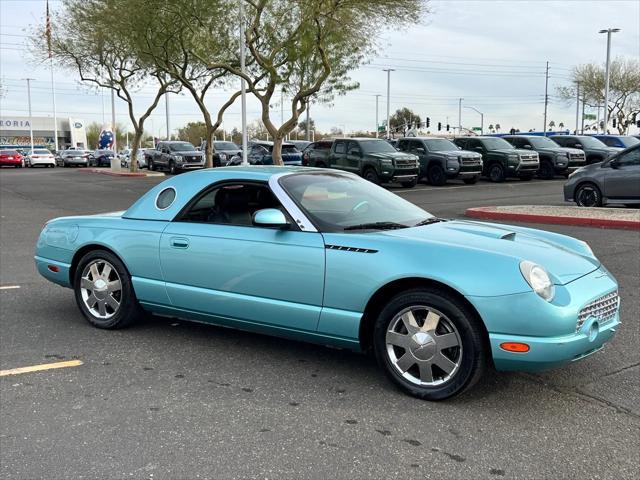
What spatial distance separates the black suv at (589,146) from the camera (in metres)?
26.4

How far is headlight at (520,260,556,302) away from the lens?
365 cm

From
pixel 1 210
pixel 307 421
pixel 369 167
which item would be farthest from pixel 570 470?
pixel 369 167

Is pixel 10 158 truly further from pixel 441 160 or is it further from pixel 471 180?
pixel 471 180

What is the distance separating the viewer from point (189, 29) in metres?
27.3

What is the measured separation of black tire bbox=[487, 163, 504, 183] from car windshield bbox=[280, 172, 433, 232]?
71.9 ft

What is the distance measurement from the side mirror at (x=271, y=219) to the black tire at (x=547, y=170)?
24.6 metres

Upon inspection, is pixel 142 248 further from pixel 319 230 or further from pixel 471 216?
pixel 471 216

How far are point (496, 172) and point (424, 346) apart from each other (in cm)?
2363

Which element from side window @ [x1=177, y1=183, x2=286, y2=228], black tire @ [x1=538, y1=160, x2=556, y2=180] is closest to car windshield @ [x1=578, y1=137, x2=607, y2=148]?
black tire @ [x1=538, y1=160, x2=556, y2=180]

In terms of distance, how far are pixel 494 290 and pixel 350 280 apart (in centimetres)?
92

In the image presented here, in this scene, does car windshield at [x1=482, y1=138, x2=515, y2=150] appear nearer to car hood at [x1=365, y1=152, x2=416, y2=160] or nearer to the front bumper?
car hood at [x1=365, y1=152, x2=416, y2=160]

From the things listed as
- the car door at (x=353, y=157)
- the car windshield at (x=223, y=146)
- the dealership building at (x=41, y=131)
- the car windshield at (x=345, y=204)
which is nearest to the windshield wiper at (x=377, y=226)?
the car windshield at (x=345, y=204)

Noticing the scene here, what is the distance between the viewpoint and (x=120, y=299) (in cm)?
539

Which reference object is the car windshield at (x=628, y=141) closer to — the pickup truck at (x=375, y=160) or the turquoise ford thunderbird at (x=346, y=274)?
the pickup truck at (x=375, y=160)
